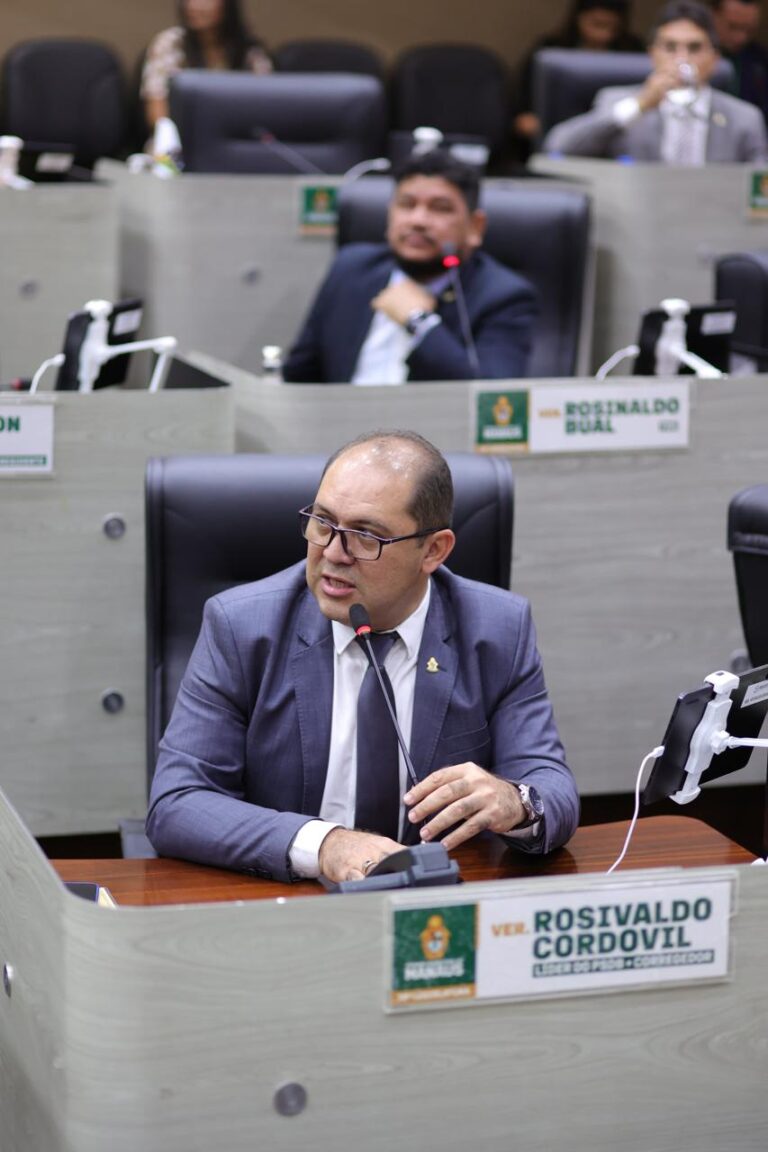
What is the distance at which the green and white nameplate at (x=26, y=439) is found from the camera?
2713 millimetres

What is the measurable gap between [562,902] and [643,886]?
7 centimetres

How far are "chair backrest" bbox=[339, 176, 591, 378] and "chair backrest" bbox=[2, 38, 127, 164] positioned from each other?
2786 mm

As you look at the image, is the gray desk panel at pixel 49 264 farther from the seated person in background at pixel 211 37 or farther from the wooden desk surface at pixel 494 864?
the wooden desk surface at pixel 494 864

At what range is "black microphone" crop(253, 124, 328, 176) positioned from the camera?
4.73 meters

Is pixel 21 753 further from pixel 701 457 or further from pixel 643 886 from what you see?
pixel 643 886

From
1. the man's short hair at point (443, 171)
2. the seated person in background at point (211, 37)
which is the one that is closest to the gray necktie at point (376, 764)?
the man's short hair at point (443, 171)

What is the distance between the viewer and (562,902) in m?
1.44

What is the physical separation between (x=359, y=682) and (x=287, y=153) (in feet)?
9.85

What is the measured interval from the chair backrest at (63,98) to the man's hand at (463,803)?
5.27 m

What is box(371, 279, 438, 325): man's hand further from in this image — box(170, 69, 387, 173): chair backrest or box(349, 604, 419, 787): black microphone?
box(349, 604, 419, 787): black microphone

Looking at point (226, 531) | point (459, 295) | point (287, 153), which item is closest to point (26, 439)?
point (226, 531)

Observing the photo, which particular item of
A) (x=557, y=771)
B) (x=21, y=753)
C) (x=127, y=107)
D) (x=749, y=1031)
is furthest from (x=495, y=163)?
(x=749, y=1031)

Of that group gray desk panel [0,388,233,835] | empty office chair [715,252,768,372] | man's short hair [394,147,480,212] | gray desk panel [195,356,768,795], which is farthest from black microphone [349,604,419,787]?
empty office chair [715,252,768,372]

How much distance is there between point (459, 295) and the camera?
375 centimetres
